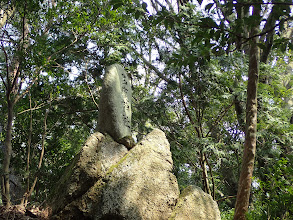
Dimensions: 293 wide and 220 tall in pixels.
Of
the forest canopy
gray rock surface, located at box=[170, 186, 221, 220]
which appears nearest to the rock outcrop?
gray rock surface, located at box=[170, 186, 221, 220]

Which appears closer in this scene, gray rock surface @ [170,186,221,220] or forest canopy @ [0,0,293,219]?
gray rock surface @ [170,186,221,220]

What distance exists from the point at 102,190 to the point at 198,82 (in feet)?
14.5

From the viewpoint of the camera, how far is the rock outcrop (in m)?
4.30

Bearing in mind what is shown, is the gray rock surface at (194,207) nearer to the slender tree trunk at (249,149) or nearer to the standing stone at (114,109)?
the slender tree trunk at (249,149)

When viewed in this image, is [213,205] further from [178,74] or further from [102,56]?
[102,56]

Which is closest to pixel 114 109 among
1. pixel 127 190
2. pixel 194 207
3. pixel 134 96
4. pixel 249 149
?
pixel 127 190

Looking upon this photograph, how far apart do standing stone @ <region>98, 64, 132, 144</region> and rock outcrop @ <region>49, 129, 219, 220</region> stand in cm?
59

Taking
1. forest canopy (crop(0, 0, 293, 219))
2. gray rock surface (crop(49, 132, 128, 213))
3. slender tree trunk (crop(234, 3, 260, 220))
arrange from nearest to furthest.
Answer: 1. slender tree trunk (crop(234, 3, 260, 220))
2. gray rock surface (crop(49, 132, 128, 213))
3. forest canopy (crop(0, 0, 293, 219))

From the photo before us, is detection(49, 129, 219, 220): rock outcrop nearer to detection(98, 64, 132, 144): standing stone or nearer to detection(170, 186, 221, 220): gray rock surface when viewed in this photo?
detection(170, 186, 221, 220): gray rock surface

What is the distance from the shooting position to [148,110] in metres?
8.51

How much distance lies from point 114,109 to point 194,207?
245 cm

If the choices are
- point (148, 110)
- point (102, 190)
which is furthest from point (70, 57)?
point (102, 190)

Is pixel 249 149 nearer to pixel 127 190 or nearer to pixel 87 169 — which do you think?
pixel 127 190

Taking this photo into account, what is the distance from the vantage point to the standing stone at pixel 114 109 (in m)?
5.82
